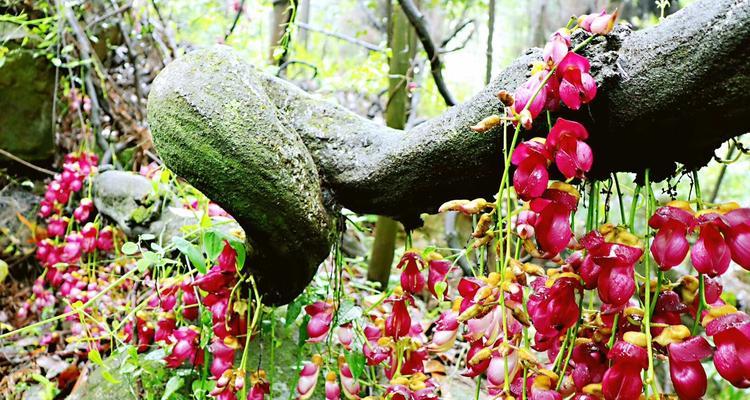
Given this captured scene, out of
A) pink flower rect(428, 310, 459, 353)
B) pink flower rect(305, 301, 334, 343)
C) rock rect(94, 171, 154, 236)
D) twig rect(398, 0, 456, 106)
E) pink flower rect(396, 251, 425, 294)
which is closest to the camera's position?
pink flower rect(428, 310, 459, 353)

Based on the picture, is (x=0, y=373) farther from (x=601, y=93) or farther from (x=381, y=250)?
(x=601, y=93)

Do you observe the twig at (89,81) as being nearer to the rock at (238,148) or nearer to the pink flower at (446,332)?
the rock at (238,148)

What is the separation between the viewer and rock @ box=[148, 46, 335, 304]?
0.78 meters

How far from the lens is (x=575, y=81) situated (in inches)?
21.7

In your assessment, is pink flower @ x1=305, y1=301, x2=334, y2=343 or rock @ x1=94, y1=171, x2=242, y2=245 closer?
pink flower @ x1=305, y1=301, x2=334, y2=343

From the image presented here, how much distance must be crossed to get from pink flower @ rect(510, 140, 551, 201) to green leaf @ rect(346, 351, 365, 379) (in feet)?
1.85

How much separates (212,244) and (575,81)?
65cm

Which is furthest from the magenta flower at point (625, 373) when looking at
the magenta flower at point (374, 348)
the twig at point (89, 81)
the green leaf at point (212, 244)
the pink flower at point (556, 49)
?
the twig at point (89, 81)

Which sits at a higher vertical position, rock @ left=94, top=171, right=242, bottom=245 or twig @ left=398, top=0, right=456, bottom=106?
twig @ left=398, top=0, right=456, bottom=106

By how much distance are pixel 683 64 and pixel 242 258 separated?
70cm

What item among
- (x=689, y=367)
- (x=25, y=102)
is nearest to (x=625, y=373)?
(x=689, y=367)

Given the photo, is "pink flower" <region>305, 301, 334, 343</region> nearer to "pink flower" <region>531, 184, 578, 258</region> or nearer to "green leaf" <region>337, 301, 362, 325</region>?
"green leaf" <region>337, 301, 362, 325</region>

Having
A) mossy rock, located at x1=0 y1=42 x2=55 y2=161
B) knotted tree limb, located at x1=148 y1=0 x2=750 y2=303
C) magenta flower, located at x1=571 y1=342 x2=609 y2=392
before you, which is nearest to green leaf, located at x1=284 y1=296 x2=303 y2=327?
knotted tree limb, located at x1=148 y1=0 x2=750 y2=303

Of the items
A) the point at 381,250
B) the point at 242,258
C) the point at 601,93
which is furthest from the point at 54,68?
the point at 601,93
